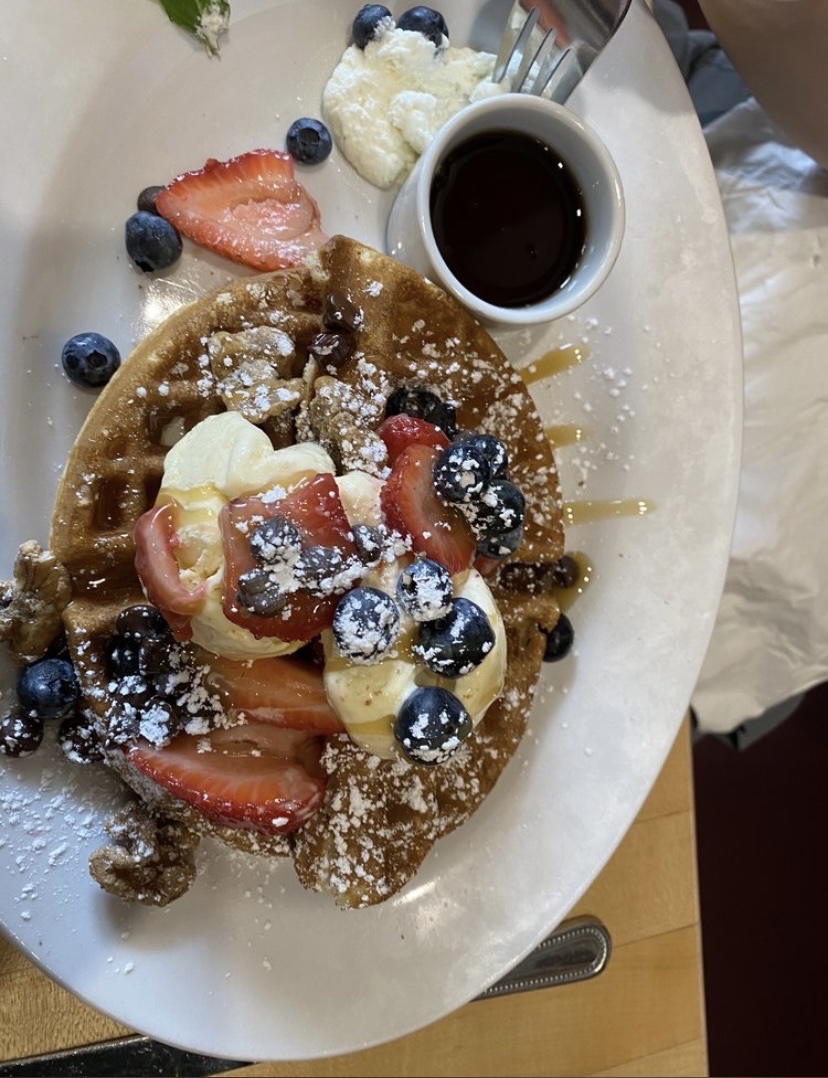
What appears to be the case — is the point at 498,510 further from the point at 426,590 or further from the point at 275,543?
the point at 275,543

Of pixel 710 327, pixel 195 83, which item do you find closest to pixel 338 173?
pixel 195 83

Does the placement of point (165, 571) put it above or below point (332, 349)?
below

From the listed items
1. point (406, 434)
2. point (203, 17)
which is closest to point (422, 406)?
point (406, 434)

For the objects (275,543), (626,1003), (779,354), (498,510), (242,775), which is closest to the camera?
(275,543)

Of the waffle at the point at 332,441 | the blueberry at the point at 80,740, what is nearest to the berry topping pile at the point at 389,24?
the waffle at the point at 332,441

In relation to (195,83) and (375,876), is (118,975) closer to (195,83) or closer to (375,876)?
(375,876)

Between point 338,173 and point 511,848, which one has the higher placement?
point 338,173

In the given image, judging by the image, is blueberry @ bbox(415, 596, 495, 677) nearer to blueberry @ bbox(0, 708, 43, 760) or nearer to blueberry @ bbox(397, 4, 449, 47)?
blueberry @ bbox(0, 708, 43, 760)
